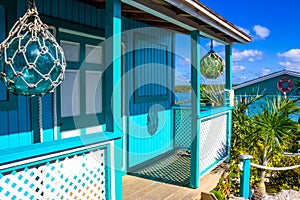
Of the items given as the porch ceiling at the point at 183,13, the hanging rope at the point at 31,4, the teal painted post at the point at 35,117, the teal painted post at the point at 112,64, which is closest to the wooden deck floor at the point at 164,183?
the teal painted post at the point at 35,117

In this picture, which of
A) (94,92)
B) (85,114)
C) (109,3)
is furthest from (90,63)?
(109,3)

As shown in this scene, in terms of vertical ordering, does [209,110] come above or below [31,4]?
below

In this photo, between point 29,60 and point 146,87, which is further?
point 146,87

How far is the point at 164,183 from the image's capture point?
13.9 ft

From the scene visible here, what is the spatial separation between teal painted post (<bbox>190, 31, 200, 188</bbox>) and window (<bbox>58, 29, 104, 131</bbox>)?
1398 millimetres

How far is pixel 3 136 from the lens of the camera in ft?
9.14

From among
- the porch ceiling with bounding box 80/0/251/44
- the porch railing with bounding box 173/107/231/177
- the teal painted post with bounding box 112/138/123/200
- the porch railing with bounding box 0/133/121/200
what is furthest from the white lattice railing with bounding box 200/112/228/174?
the porch railing with bounding box 0/133/121/200

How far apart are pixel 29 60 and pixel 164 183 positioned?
116 inches

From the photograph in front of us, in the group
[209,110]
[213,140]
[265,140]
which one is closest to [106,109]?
[209,110]

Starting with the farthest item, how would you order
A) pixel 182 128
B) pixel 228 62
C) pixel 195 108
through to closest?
1. pixel 182 128
2. pixel 228 62
3. pixel 195 108

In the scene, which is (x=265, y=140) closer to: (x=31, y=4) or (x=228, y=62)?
(x=228, y=62)

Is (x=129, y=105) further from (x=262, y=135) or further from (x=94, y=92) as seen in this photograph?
(x=262, y=135)

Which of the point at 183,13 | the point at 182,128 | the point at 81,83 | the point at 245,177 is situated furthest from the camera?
the point at 182,128

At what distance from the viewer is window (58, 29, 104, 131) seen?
3.54m
